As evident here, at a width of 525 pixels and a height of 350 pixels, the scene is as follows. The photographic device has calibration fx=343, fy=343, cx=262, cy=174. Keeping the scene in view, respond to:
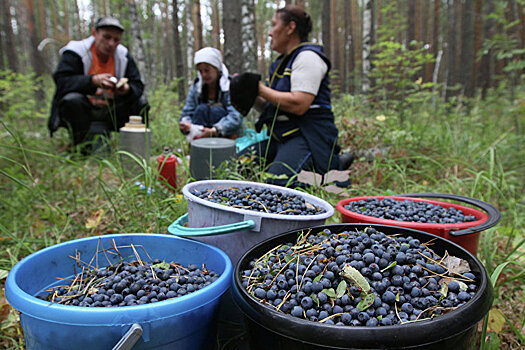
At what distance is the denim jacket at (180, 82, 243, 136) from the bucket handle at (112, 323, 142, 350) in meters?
2.84

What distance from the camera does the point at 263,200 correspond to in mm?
1366

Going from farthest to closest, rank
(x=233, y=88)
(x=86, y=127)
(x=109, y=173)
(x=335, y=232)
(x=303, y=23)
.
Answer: (x=86, y=127) < (x=109, y=173) < (x=303, y=23) < (x=233, y=88) < (x=335, y=232)

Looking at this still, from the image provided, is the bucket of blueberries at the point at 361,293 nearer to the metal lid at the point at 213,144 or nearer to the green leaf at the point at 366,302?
the green leaf at the point at 366,302

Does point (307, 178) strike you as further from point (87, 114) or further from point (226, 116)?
point (87, 114)

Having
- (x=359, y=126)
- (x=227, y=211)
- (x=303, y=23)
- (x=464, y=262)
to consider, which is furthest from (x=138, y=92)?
(x=464, y=262)

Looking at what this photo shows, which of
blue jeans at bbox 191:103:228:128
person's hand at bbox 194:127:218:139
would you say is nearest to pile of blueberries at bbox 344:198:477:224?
person's hand at bbox 194:127:218:139

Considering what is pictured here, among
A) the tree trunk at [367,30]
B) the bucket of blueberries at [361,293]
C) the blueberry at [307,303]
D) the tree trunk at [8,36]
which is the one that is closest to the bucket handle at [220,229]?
the bucket of blueberries at [361,293]

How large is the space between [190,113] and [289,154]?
1694mm

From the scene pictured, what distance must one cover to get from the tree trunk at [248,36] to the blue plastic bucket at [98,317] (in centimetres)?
378

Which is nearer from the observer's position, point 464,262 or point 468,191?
point 464,262

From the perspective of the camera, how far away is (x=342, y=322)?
30.6 inches

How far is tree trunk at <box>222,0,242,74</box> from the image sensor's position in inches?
172

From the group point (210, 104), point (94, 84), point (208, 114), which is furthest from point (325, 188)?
point (94, 84)

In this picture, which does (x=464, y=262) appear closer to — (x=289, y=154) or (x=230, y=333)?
(x=230, y=333)
